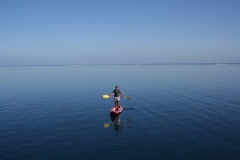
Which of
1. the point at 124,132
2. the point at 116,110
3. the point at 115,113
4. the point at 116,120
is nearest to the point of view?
the point at 124,132

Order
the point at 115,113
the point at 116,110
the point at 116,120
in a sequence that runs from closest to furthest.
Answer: the point at 116,120 < the point at 115,113 < the point at 116,110

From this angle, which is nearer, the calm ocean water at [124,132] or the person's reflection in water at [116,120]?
the calm ocean water at [124,132]

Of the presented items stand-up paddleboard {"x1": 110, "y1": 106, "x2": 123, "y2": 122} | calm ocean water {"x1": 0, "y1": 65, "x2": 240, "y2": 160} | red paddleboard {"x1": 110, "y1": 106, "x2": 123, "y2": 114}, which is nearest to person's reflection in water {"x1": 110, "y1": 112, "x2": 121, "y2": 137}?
stand-up paddleboard {"x1": 110, "y1": 106, "x2": 123, "y2": 122}

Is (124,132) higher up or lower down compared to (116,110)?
lower down

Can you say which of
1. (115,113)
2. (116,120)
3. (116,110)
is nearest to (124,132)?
(116,120)

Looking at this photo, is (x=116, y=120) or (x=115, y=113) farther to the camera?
(x=115, y=113)

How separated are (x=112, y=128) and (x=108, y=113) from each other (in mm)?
5853

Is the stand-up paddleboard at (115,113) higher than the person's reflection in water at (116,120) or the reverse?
higher

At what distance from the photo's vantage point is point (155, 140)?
55.6 feet

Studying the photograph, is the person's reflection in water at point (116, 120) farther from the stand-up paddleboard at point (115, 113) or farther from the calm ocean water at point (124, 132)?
the calm ocean water at point (124, 132)

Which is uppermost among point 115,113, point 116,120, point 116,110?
point 116,110

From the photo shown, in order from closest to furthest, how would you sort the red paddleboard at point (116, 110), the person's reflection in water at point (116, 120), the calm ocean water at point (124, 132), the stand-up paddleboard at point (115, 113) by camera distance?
the calm ocean water at point (124, 132) < the person's reflection in water at point (116, 120) < the stand-up paddleboard at point (115, 113) < the red paddleboard at point (116, 110)

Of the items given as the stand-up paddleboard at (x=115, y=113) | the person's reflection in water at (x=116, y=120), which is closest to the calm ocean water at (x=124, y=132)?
the person's reflection in water at (x=116, y=120)

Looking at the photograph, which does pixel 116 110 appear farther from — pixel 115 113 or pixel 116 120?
pixel 116 120
